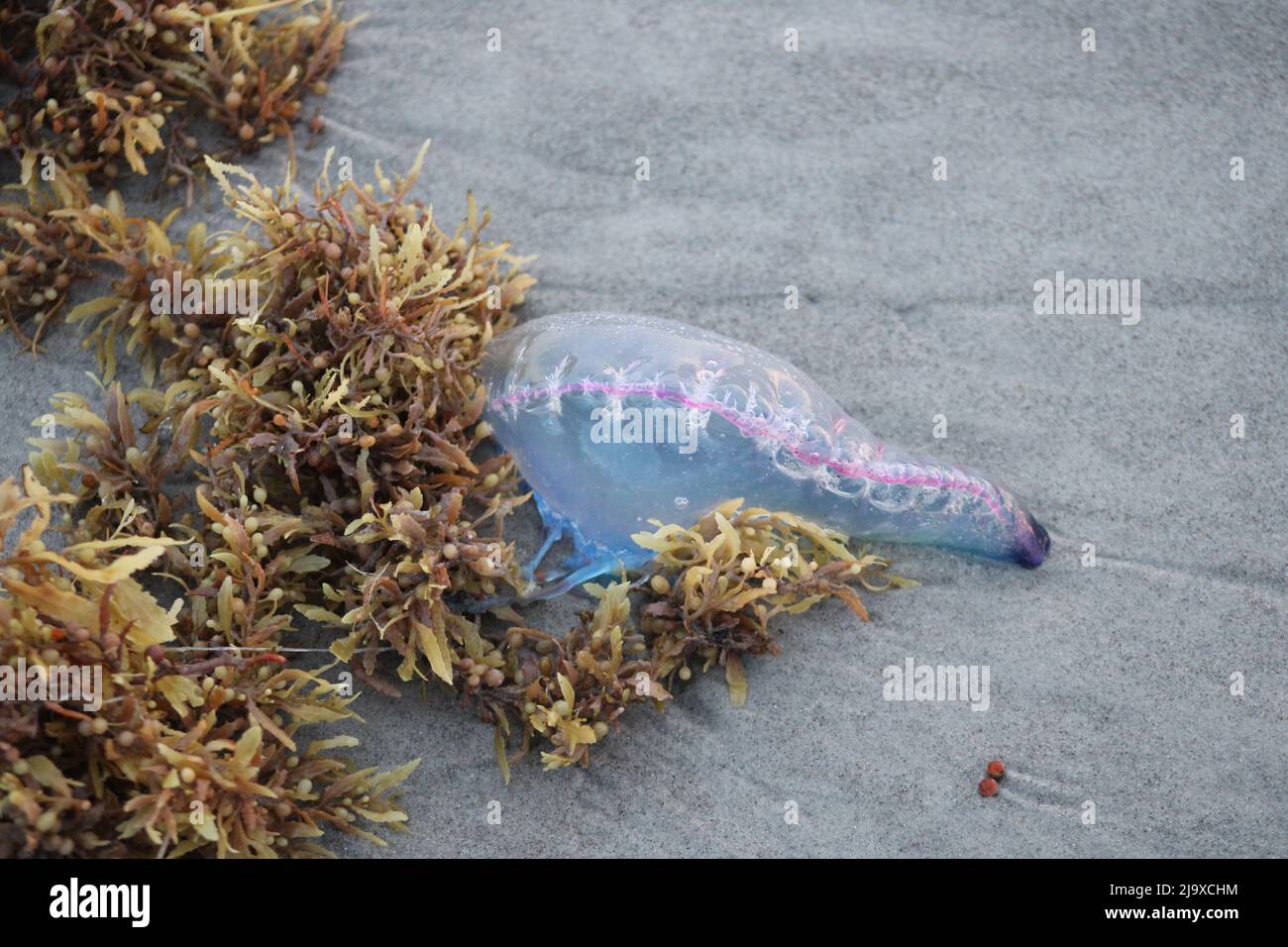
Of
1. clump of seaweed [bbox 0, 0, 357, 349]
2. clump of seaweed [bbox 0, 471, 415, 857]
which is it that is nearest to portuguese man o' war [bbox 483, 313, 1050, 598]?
clump of seaweed [bbox 0, 471, 415, 857]

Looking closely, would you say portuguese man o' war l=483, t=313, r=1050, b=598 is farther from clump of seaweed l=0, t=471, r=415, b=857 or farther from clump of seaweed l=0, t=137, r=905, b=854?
clump of seaweed l=0, t=471, r=415, b=857

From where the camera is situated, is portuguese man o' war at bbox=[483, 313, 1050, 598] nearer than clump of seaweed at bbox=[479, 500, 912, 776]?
No

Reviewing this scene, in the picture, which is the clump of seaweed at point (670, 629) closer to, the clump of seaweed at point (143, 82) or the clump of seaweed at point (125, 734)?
A: the clump of seaweed at point (125, 734)

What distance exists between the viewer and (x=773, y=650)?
113 inches

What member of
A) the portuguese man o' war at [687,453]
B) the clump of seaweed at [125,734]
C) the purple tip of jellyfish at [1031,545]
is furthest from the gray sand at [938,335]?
the clump of seaweed at [125,734]

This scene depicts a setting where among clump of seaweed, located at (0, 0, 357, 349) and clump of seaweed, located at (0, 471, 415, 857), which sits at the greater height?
clump of seaweed, located at (0, 0, 357, 349)

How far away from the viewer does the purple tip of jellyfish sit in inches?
118

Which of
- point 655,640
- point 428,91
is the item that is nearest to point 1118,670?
point 655,640

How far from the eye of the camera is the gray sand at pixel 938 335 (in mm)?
2783

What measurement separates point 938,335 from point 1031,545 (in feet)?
2.20

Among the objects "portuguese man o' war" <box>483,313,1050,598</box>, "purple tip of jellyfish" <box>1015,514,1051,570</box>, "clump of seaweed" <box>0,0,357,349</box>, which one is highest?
"clump of seaweed" <box>0,0,357,349</box>

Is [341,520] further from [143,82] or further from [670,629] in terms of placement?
[143,82]

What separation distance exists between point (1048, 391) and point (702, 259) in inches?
40.7

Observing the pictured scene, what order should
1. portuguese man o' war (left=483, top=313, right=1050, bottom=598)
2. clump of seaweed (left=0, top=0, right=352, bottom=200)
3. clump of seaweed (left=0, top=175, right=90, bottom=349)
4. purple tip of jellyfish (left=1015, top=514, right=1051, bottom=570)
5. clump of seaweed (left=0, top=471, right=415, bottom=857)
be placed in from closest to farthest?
clump of seaweed (left=0, top=471, right=415, bottom=857) < portuguese man o' war (left=483, top=313, right=1050, bottom=598) < purple tip of jellyfish (left=1015, top=514, right=1051, bottom=570) < clump of seaweed (left=0, top=175, right=90, bottom=349) < clump of seaweed (left=0, top=0, right=352, bottom=200)
